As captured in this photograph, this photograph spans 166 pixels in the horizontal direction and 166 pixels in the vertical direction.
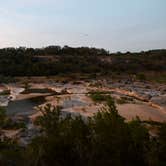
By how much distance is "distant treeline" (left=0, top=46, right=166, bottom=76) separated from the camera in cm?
5969

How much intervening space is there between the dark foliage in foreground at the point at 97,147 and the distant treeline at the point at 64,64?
48.6 metres

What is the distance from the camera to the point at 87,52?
79.1 metres

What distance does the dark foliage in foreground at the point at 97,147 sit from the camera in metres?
8.70

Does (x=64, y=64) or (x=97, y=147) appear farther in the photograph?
(x=64, y=64)

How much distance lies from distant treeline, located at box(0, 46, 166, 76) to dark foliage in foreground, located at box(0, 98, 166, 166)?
4857 cm

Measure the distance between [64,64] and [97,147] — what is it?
5444 centimetres

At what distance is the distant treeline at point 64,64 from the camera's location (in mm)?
59688

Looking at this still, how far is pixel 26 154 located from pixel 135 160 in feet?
7.30

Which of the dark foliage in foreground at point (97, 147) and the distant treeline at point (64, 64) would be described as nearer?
the dark foliage in foreground at point (97, 147)

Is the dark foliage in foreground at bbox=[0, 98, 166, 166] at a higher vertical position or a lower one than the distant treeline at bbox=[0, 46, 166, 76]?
higher

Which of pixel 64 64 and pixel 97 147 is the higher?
pixel 97 147

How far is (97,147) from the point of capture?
8.98 metres

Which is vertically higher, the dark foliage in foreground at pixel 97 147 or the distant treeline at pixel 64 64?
the dark foliage in foreground at pixel 97 147

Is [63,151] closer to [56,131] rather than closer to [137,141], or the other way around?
[56,131]
